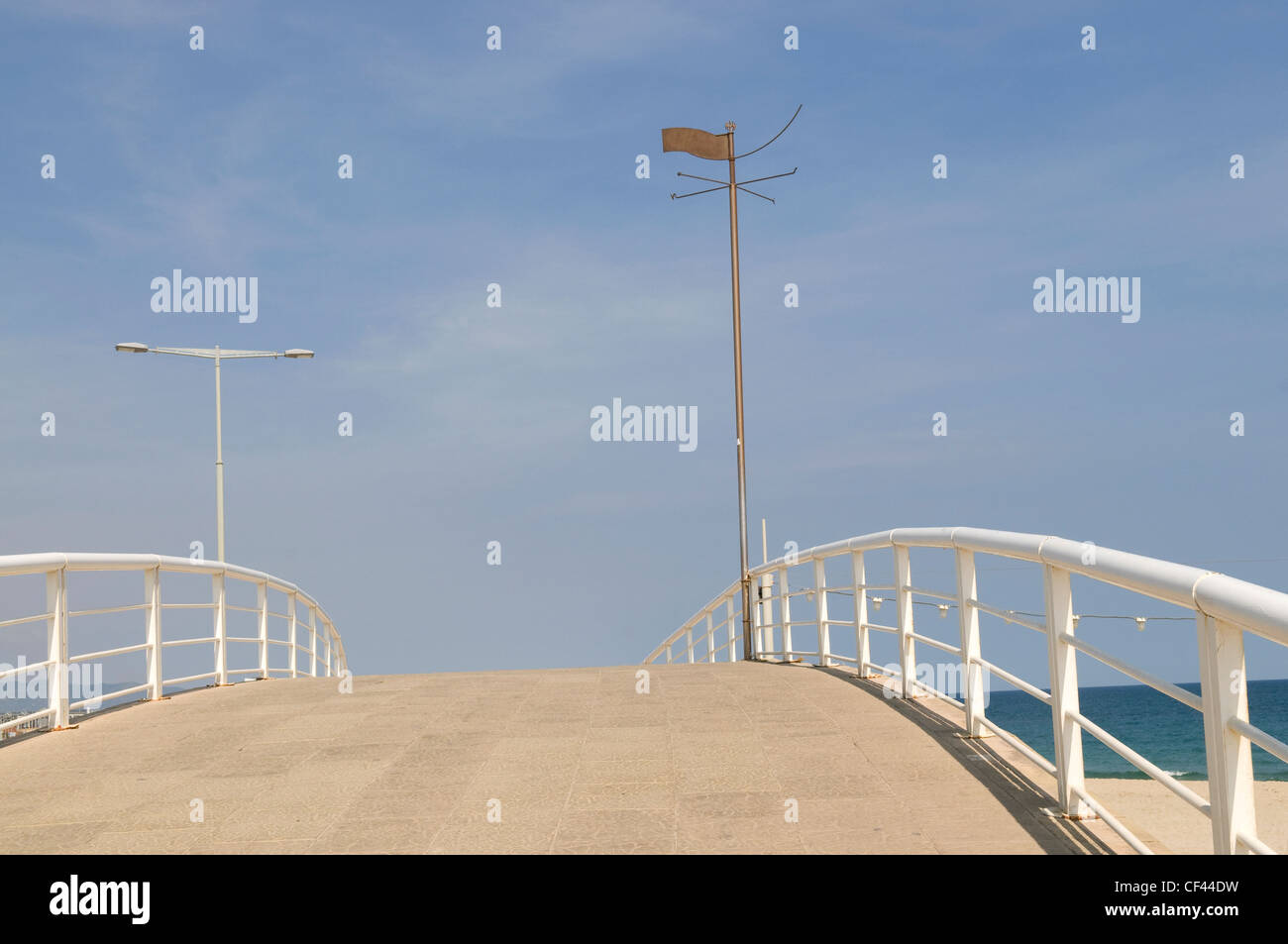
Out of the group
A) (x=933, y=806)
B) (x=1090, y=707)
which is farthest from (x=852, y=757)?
(x=1090, y=707)

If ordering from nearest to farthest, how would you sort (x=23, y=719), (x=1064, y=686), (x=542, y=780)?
(x=1064, y=686)
(x=542, y=780)
(x=23, y=719)

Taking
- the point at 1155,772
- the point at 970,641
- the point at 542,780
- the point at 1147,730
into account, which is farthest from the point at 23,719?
the point at 1147,730

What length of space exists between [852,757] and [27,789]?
4.76 m

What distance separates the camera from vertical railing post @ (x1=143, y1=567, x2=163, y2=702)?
422 inches

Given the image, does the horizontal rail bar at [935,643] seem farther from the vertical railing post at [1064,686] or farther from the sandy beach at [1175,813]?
the sandy beach at [1175,813]

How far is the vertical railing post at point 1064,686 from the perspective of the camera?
Answer: 5.43 metres

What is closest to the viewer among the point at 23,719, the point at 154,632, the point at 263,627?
the point at 23,719

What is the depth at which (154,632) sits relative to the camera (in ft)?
35.5

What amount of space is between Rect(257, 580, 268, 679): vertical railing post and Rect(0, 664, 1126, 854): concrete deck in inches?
168

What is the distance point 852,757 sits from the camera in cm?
680

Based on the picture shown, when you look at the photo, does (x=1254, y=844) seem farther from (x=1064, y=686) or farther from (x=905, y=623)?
(x=905, y=623)

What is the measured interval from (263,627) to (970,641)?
32.9 feet

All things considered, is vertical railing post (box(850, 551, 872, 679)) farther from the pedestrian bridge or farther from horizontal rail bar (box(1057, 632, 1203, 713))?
horizontal rail bar (box(1057, 632, 1203, 713))
